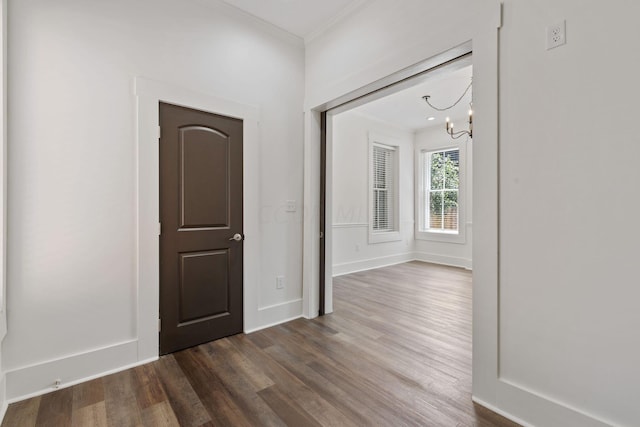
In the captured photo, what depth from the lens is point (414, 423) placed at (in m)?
1.62

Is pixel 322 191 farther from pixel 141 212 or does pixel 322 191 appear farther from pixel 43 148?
pixel 43 148

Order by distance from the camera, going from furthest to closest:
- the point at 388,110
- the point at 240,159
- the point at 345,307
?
the point at 388,110 → the point at 345,307 → the point at 240,159

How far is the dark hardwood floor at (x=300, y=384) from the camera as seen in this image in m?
1.67

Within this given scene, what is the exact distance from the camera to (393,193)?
652 cm

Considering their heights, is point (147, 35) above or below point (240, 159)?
above

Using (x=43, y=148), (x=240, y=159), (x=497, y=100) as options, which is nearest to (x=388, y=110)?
(x=240, y=159)

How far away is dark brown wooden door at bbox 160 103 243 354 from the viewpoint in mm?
2430

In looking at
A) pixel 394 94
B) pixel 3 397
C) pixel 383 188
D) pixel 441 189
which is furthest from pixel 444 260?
pixel 3 397

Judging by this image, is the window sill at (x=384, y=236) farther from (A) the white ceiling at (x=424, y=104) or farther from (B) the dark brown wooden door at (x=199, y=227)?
(B) the dark brown wooden door at (x=199, y=227)

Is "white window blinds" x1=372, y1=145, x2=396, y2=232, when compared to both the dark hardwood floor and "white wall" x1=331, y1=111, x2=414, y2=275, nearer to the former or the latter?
"white wall" x1=331, y1=111, x2=414, y2=275

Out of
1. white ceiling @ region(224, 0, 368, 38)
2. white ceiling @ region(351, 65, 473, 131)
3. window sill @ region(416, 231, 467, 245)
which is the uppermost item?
white ceiling @ region(224, 0, 368, 38)

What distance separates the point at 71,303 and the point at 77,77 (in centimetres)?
159

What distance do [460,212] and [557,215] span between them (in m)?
4.85

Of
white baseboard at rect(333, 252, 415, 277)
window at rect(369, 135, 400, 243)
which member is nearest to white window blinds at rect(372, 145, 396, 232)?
window at rect(369, 135, 400, 243)
